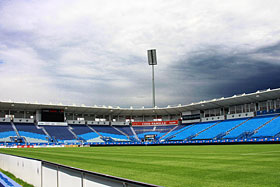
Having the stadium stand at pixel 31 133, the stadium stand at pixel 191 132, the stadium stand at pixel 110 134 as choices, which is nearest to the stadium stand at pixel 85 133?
Result: the stadium stand at pixel 110 134

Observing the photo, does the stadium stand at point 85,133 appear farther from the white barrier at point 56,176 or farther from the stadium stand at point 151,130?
the white barrier at point 56,176

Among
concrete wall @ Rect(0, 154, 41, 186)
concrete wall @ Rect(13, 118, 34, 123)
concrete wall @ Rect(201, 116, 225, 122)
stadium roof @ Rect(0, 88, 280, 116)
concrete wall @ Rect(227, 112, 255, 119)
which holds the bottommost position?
concrete wall @ Rect(0, 154, 41, 186)

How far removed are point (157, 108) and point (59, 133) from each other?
2706 cm

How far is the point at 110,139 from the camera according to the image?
69.9 meters

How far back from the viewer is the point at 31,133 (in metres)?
64.0

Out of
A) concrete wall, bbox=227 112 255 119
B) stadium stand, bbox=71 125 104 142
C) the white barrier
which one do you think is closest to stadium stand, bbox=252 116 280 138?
concrete wall, bbox=227 112 255 119

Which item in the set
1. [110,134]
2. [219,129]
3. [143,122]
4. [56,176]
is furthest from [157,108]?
[56,176]

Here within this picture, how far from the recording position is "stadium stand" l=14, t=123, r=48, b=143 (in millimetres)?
61728

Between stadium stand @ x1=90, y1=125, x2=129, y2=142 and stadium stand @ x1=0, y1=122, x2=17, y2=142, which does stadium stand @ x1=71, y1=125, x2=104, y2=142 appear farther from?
stadium stand @ x1=0, y1=122, x2=17, y2=142

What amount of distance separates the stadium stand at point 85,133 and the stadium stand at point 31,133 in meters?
8.46

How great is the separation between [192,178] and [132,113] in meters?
75.0

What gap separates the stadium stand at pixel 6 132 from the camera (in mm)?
58572

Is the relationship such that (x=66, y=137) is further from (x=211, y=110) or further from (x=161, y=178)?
(x=161, y=178)

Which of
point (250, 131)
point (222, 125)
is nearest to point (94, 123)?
point (222, 125)
